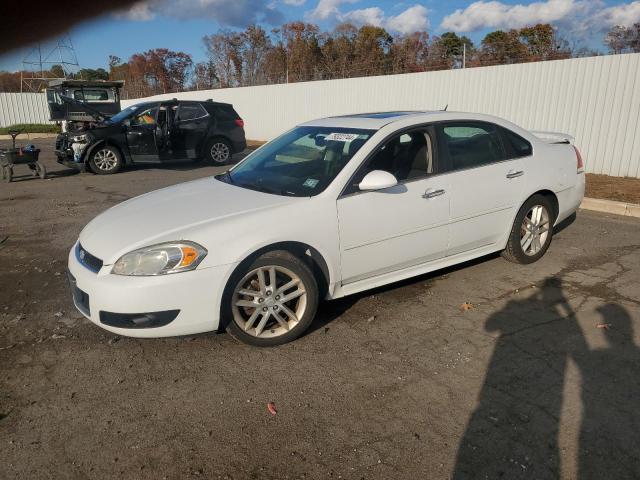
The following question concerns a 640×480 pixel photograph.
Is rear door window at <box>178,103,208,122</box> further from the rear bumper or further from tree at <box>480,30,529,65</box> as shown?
tree at <box>480,30,529,65</box>

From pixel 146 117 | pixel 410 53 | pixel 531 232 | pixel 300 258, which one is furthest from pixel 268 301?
pixel 410 53

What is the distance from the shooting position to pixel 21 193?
10164 millimetres

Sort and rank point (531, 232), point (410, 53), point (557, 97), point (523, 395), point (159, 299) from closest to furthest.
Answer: point (523, 395) → point (159, 299) → point (531, 232) → point (557, 97) → point (410, 53)

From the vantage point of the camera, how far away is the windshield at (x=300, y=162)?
13.7ft

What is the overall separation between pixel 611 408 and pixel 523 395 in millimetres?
455

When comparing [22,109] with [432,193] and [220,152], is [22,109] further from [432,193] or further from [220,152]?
[432,193]

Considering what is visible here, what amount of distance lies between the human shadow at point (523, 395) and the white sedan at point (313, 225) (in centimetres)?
88

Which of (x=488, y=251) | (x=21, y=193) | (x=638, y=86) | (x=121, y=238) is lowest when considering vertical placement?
(x=21, y=193)

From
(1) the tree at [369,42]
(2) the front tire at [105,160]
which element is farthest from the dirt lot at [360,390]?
(1) the tree at [369,42]

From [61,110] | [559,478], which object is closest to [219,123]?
[61,110]

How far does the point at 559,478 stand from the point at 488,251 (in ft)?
9.29

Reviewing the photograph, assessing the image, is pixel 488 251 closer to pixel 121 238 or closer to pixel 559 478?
pixel 559 478

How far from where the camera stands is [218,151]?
45.6 ft

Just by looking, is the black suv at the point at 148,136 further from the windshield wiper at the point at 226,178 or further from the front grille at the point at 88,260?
the front grille at the point at 88,260
